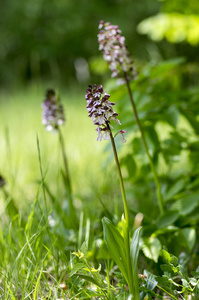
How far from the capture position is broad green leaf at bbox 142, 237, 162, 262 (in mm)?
1306

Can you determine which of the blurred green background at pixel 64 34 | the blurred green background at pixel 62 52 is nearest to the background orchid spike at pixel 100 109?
the blurred green background at pixel 62 52

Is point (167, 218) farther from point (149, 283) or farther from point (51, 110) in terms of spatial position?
point (51, 110)

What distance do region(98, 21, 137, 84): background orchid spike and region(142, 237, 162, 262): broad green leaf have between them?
0.73 meters

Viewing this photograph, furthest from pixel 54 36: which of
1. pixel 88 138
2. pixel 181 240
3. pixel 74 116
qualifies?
pixel 181 240

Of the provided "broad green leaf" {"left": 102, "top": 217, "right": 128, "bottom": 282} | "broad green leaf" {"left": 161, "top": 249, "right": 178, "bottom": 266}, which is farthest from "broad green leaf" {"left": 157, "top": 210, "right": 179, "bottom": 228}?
"broad green leaf" {"left": 102, "top": 217, "right": 128, "bottom": 282}

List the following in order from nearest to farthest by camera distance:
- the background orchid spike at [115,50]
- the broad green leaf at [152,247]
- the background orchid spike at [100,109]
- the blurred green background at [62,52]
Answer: the background orchid spike at [100,109], the broad green leaf at [152,247], the background orchid spike at [115,50], the blurred green background at [62,52]

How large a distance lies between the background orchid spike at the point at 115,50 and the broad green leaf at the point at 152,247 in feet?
2.38

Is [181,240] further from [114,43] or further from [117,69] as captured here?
[114,43]

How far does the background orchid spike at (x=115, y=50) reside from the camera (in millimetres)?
1441

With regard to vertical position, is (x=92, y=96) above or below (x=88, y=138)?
below

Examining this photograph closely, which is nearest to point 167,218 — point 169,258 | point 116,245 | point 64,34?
point 169,258

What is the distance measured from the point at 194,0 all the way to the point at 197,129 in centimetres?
197

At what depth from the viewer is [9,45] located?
35.7 feet

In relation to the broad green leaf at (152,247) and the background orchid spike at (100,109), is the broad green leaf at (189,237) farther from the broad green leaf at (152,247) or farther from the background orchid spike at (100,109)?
the background orchid spike at (100,109)
